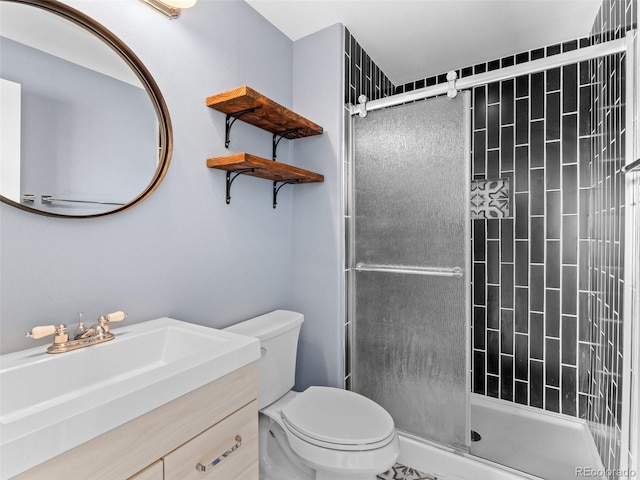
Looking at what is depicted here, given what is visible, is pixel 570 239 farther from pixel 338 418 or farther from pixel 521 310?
pixel 338 418

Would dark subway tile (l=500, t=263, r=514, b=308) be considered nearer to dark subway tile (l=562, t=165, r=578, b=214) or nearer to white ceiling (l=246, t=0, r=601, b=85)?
dark subway tile (l=562, t=165, r=578, b=214)

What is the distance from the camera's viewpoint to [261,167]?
1.54m

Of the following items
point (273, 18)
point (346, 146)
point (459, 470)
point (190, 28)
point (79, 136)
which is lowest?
point (459, 470)

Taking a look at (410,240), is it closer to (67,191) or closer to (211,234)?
(211,234)

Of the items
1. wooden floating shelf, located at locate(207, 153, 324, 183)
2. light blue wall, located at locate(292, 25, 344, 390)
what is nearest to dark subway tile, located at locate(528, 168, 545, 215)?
light blue wall, located at locate(292, 25, 344, 390)

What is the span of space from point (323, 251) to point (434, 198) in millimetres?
661

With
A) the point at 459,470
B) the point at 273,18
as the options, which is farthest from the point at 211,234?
the point at 459,470

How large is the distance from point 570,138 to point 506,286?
99 centimetres

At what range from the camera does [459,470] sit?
5.42ft

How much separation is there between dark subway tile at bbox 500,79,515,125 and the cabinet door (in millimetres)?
2547

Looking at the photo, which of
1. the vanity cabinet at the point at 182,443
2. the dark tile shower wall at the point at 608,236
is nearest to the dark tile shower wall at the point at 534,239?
the dark tile shower wall at the point at 608,236

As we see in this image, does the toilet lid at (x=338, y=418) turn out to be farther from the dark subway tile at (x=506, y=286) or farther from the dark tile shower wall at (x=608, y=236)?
→ the dark subway tile at (x=506, y=286)

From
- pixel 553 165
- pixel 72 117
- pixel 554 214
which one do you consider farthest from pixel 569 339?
pixel 72 117

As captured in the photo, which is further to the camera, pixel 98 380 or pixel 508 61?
pixel 508 61
